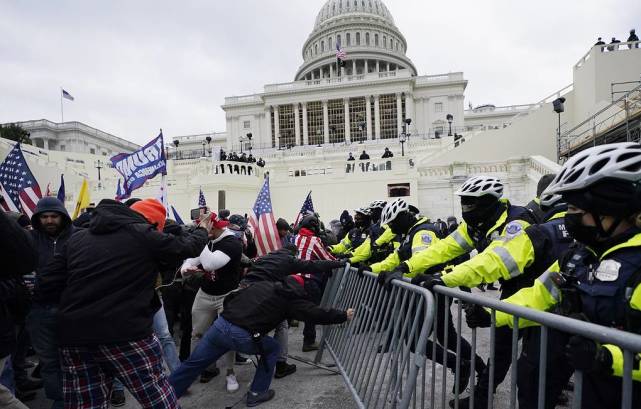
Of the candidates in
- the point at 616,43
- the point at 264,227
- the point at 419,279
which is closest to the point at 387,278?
the point at 419,279

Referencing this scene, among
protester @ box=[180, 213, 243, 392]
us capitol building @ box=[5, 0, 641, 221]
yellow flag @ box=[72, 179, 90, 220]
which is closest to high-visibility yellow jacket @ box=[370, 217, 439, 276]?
protester @ box=[180, 213, 243, 392]

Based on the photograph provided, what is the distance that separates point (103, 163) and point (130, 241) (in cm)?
4634

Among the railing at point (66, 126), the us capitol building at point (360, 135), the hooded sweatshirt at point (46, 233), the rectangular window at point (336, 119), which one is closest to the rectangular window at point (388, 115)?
the us capitol building at point (360, 135)

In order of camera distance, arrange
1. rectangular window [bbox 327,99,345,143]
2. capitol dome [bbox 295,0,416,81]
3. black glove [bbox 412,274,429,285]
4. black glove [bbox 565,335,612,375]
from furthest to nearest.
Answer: capitol dome [bbox 295,0,416,81] < rectangular window [bbox 327,99,345,143] < black glove [bbox 412,274,429,285] < black glove [bbox 565,335,612,375]

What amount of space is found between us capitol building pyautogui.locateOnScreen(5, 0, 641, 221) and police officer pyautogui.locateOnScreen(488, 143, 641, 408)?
57.2 ft

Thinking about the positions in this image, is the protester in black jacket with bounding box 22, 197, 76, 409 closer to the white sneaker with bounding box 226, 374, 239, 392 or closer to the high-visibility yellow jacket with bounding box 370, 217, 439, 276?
the white sneaker with bounding box 226, 374, 239, 392

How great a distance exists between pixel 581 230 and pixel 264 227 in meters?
5.04

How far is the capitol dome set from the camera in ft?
236

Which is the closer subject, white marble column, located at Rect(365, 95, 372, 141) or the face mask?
the face mask

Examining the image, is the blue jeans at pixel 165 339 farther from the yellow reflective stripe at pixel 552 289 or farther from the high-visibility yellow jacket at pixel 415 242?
the yellow reflective stripe at pixel 552 289

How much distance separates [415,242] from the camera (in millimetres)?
3971

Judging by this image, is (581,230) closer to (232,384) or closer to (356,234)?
(232,384)

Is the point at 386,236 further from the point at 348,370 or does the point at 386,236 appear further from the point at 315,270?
the point at 348,370

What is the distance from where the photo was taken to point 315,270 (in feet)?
13.2
